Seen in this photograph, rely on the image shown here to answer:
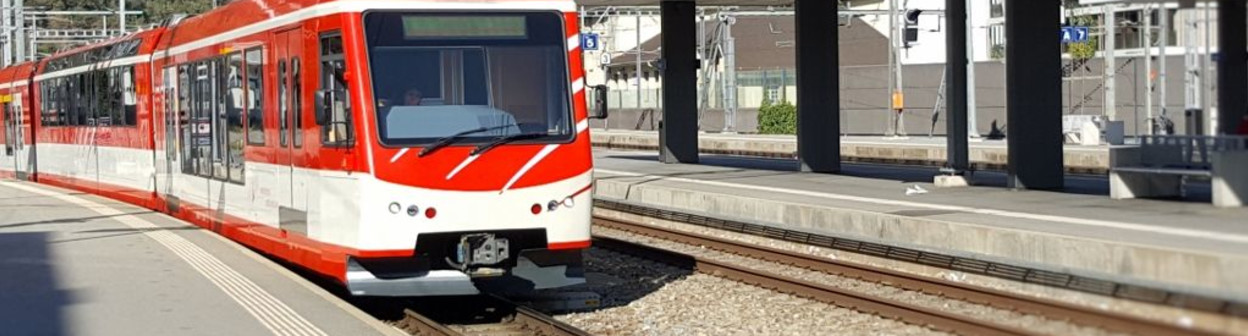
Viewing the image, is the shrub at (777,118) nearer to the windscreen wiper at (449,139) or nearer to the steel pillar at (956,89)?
the steel pillar at (956,89)

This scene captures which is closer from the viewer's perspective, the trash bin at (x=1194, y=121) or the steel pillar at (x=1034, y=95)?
the trash bin at (x=1194, y=121)

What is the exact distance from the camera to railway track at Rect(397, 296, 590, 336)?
1312 centimetres

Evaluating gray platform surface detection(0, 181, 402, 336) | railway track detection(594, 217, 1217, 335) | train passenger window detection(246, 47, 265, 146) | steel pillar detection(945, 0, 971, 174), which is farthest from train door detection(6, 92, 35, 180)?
train passenger window detection(246, 47, 265, 146)

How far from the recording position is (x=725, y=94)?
213ft

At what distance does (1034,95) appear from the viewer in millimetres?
24156

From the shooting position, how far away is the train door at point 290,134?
48.8 ft

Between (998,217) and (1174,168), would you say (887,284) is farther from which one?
(1174,168)

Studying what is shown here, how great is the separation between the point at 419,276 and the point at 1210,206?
33.0ft

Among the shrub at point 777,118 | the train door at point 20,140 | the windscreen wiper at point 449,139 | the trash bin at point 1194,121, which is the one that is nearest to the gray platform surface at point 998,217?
the trash bin at point 1194,121

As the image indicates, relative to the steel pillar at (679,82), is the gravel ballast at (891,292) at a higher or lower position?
lower

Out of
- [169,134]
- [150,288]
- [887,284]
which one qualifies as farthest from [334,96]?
[169,134]

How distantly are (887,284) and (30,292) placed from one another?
784cm

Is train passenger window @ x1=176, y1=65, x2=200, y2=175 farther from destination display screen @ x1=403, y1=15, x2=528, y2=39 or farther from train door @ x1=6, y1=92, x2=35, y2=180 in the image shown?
train door @ x1=6, y1=92, x2=35, y2=180

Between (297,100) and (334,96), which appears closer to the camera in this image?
(334,96)
